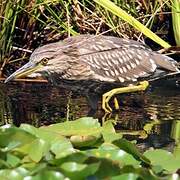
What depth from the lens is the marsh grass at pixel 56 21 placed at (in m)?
6.48

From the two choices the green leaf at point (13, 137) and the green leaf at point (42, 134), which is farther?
the green leaf at point (42, 134)

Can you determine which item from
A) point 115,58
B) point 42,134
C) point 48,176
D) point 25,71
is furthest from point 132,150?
point 115,58

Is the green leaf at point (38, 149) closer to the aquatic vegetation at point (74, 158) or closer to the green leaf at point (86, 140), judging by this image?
the aquatic vegetation at point (74, 158)

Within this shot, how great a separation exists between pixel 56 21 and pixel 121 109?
4.56ft

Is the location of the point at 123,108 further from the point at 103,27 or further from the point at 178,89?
the point at 103,27

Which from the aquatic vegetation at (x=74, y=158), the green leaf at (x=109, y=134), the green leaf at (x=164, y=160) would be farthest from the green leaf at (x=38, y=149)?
the green leaf at (x=109, y=134)

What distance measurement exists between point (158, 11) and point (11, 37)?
4.71 ft

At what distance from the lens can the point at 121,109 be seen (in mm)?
5633

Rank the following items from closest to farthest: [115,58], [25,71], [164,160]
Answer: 1. [164,160]
2. [25,71]
3. [115,58]

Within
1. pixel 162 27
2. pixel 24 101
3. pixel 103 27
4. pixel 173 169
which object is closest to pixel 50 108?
pixel 24 101

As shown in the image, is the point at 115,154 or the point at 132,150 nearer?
the point at 115,154

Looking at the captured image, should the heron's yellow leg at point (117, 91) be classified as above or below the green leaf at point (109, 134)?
below

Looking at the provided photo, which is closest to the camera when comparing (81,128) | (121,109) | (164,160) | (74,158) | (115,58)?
(74,158)

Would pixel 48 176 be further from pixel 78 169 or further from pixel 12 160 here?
pixel 12 160
